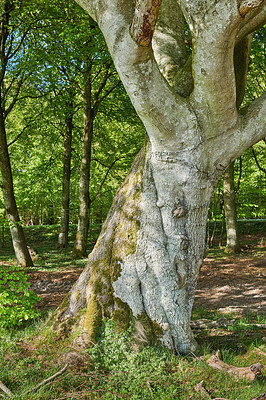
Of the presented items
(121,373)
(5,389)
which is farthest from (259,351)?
(5,389)

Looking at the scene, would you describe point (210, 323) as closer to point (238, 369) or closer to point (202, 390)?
point (238, 369)

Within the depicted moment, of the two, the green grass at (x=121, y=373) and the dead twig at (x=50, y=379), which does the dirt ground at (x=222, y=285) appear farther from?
the dead twig at (x=50, y=379)

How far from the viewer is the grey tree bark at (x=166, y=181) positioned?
11.1 ft

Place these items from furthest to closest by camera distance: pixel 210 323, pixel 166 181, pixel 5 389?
pixel 210 323, pixel 166 181, pixel 5 389

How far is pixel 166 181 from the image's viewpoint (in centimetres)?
380

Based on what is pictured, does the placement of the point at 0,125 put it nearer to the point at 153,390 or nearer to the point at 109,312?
the point at 109,312

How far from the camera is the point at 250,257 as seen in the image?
12.8 metres

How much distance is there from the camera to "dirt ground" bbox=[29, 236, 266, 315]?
6813 millimetres

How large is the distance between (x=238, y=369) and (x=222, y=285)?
17.6 feet

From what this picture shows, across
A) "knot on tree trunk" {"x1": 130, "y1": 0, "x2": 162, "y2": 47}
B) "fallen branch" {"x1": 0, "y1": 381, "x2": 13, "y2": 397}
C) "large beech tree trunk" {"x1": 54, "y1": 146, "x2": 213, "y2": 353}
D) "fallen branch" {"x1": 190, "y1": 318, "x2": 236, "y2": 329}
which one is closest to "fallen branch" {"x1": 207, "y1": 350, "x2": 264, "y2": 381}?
"large beech tree trunk" {"x1": 54, "y1": 146, "x2": 213, "y2": 353}

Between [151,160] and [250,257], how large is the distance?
1029 cm

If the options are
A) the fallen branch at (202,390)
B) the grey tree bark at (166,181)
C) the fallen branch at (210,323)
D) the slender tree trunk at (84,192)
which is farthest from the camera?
the slender tree trunk at (84,192)

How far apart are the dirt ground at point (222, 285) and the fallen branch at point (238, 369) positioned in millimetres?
2828

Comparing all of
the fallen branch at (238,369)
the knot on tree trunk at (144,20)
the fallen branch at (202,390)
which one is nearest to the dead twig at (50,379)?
the fallen branch at (202,390)
